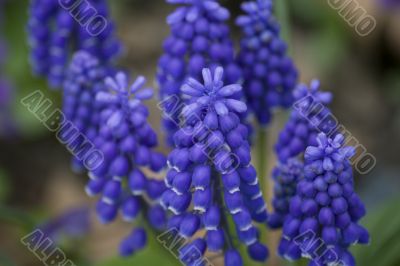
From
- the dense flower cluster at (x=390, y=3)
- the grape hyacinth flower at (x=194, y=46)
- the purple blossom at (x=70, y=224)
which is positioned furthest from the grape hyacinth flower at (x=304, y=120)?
the dense flower cluster at (x=390, y=3)

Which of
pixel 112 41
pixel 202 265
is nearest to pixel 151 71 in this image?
pixel 112 41

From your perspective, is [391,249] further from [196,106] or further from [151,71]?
[151,71]

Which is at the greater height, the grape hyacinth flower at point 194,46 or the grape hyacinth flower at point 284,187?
the grape hyacinth flower at point 194,46

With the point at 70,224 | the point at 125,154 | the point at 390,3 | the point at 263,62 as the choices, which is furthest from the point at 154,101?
the point at 125,154

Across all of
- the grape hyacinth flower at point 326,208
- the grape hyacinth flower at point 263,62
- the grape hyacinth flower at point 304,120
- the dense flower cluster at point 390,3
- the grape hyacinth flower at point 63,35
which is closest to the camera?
the grape hyacinth flower at point 326,208

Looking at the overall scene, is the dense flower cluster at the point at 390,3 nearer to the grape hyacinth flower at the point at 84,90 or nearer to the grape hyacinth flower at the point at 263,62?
the grape hyacinth flower at the point at 263,62

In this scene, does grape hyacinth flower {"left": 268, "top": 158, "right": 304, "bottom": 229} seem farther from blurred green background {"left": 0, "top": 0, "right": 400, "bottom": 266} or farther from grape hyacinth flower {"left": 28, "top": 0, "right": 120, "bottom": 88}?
blurred green background {"left": 0, "top": 0, "right": 400, "bottom": 266}
